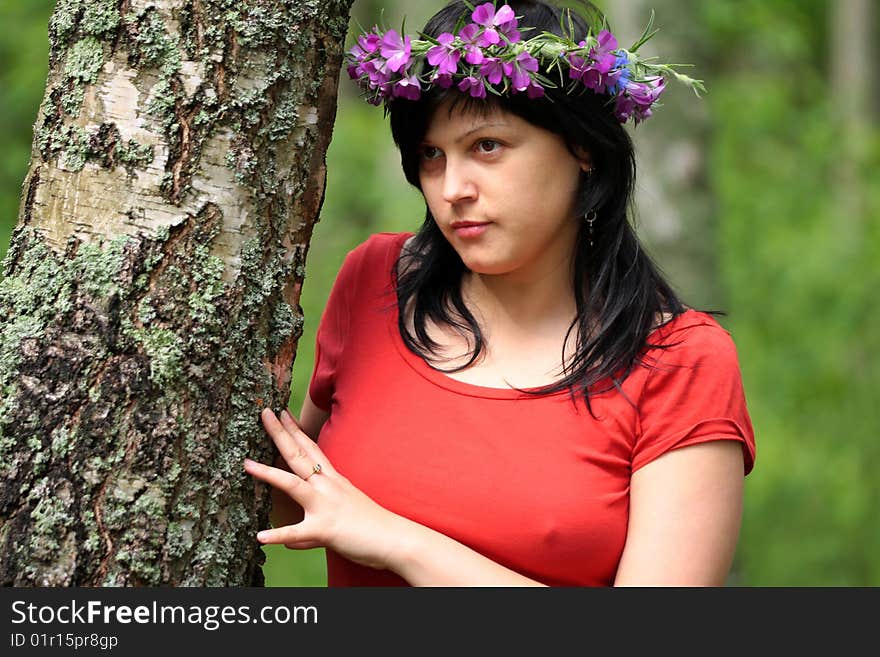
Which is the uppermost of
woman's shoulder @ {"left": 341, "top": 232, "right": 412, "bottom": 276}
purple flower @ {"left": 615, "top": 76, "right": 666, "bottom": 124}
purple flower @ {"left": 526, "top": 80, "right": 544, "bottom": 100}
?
purple flower @ {"left": 615, "top": 76, "right": 666, "bottom": 124}

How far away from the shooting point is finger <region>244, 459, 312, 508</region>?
1.95m

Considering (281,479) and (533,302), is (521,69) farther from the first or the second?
(281,479)

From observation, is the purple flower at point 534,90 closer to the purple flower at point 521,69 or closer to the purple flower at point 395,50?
the purple flower at point 521,69

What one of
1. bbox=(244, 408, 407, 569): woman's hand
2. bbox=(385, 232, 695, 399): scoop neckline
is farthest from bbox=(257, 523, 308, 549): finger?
bbox=(385, 232, 695, 399): scoop neckline

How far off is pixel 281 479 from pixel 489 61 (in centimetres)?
87

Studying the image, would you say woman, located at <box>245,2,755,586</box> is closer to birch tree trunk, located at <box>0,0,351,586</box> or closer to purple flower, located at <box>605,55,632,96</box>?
purple flower, located at <box>605,55,632,96</box>

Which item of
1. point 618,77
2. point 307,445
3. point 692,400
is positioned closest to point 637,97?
point 618,77

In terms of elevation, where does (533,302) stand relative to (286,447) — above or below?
above

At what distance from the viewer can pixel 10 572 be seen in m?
1.73

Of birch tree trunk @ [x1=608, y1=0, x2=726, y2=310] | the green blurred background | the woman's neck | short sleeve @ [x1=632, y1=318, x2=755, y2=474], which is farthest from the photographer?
the green blurred background

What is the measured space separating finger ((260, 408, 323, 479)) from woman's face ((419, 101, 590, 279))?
20.0 inches

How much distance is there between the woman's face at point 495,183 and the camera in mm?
2105

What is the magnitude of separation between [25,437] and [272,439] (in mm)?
440

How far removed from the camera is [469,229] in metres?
2.15
